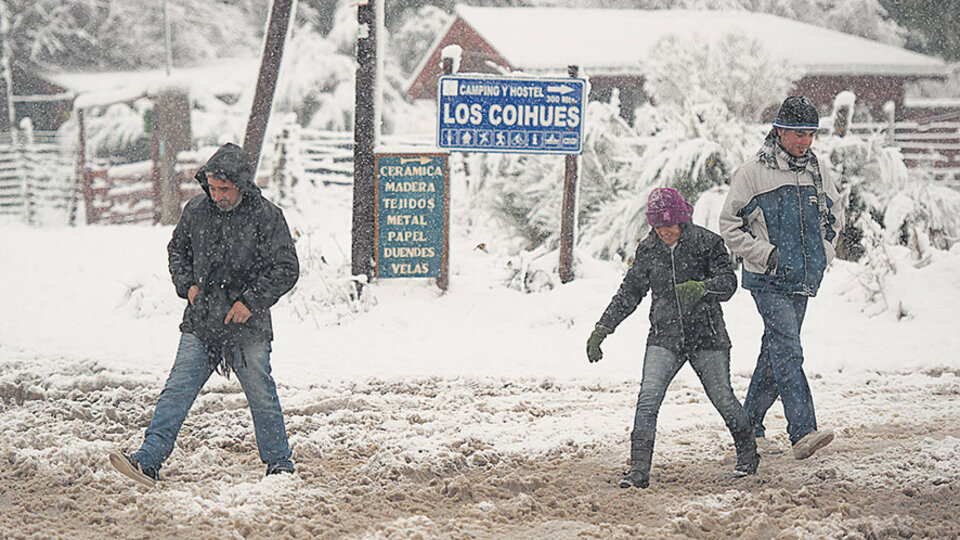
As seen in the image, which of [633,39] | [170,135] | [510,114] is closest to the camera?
[510,114]

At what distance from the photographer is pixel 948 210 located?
1243cm

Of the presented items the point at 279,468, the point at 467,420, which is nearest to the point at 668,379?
the point at 467,420

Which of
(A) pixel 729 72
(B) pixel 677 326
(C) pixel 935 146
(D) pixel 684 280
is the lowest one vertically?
(B) pixel 677 326

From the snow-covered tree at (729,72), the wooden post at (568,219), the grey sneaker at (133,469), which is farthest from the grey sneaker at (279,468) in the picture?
the snow-covered tree at (729,72)

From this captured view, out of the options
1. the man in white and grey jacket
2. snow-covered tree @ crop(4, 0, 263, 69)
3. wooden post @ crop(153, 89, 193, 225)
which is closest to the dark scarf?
the man in white and grey jacket

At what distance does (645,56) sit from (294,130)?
35.9ft

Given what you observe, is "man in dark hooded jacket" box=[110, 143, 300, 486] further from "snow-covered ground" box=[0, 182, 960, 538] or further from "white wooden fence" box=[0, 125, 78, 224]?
"white wooden fence" box=[0, 125, 78, 224]

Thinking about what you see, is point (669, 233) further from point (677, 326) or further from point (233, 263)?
point (233, 263)

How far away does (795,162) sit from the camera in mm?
5121

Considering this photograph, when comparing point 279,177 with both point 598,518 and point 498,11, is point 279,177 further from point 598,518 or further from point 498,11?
point 498,11

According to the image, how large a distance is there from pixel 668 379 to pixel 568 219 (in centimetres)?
524

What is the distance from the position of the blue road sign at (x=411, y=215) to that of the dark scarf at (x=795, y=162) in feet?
15.6

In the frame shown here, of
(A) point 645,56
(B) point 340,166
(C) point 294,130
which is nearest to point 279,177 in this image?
(C) point 294,130

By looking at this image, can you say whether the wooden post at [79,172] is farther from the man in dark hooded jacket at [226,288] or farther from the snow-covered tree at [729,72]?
the man in dark hooded jacket at [226,288]
